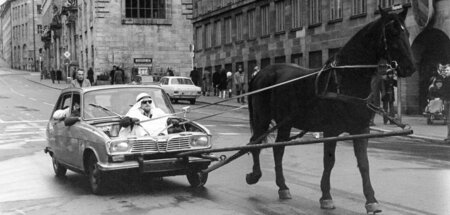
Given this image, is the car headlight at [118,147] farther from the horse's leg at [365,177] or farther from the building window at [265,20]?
the building window at [265,20]

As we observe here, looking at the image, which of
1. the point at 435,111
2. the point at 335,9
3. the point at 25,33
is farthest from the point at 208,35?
the point at 25,33

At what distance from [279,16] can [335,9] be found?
24.5 ft

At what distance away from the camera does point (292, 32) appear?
38.8 m

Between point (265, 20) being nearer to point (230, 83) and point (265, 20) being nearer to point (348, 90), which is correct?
point (230, 83)

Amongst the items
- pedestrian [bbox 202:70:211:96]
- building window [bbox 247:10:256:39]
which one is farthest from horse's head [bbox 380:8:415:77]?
pedestrian [bbox 202:70:211:96]

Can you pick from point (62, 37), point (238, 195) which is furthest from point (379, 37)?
point (62, 37)

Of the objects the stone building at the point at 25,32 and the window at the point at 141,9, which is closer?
the window at the point at 141,9

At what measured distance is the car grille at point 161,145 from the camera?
9.38 m

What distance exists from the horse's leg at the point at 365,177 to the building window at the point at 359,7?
78.7 feet

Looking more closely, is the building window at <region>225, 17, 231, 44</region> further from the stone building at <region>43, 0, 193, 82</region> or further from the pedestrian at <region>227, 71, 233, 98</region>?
the stone building at <region>43, 0, 193, 82</region>

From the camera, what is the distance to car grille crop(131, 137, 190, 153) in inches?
369

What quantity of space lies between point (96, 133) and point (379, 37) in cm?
440

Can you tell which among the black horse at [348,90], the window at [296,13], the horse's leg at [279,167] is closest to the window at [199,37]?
the window at [296,13]

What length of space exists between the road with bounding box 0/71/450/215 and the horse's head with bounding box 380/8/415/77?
5.91 ft
